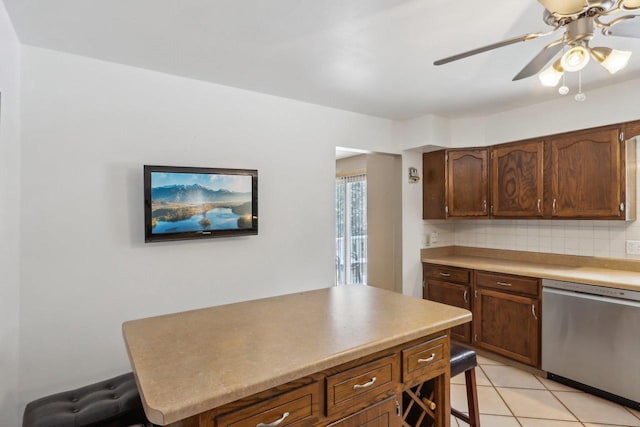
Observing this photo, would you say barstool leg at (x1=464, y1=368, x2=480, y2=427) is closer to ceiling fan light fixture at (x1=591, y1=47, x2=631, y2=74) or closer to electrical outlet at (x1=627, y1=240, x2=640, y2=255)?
ceiling fan light fixture at (x1=591, y1=47, x2=631, y2=74)

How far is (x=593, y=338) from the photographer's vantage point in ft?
8.53

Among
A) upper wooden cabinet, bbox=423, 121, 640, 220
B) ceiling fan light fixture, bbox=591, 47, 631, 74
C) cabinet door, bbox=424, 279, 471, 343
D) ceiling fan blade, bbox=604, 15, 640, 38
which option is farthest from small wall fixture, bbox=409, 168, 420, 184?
ceiling fan blade, bbox=604, 15, 640, 38

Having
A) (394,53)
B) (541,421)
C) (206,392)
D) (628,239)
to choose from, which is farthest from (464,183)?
(206,392)

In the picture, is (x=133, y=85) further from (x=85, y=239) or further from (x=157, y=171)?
(x=85, y=239)

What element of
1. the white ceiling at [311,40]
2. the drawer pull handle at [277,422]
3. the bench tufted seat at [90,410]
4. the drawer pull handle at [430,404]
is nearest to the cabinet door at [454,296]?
the white ceiling at [311,40]

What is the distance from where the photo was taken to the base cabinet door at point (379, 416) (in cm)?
133

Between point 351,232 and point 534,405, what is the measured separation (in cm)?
328

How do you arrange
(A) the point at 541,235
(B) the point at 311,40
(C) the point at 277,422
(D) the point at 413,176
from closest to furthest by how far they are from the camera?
(C) the point at 277,422 < (B) the point at 311,40 < (A) the point at 541,235 < (D) the point at 413,176

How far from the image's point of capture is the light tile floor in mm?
2322

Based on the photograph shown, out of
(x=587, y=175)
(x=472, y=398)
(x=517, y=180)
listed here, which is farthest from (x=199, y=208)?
(x=587, y=175)

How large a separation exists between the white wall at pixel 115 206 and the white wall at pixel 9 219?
8 centimetres

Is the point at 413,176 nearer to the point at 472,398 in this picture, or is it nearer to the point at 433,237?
the point at 433,237

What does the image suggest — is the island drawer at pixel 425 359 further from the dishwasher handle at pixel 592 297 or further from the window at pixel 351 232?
the window at pixel 351 232

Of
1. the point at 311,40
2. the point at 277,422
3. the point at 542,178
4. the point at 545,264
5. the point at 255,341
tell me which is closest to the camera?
the point at 277,422
